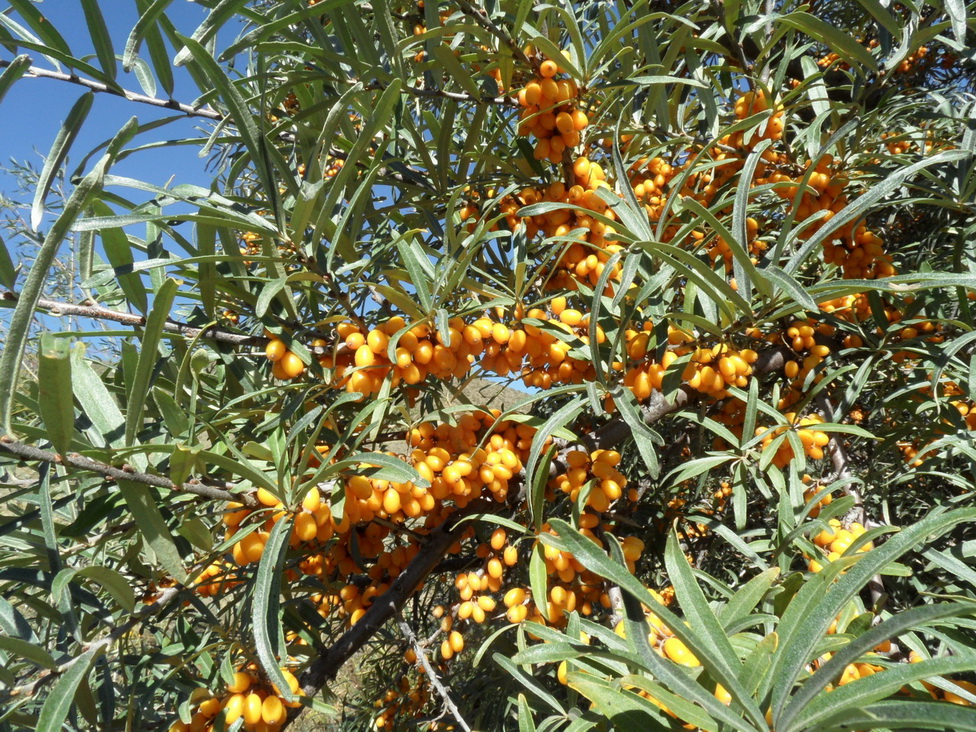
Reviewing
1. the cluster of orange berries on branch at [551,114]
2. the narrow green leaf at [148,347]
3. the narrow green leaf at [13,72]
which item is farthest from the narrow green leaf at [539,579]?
the narrow green leaf at [13,72]

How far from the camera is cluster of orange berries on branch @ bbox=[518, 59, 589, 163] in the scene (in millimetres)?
911

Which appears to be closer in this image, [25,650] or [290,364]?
[25,650]

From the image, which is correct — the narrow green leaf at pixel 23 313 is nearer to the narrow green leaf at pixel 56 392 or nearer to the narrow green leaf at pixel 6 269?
the narrow green leaf at pixel 56 392

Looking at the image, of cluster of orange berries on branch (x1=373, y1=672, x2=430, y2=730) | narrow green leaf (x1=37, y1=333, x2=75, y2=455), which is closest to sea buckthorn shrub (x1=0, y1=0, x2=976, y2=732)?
narrow green leaf (x1=37, y1=333, x2=75, y2=455)

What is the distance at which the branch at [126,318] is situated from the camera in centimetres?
73

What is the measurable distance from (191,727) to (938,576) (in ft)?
4.41

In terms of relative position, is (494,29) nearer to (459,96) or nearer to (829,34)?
(459,96)

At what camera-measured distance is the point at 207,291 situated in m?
0.81

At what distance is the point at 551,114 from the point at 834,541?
838 millimetres

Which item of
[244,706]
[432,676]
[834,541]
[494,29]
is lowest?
[432,676]

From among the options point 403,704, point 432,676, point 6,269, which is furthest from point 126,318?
point 403,704

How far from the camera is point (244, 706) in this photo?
0.79 meters

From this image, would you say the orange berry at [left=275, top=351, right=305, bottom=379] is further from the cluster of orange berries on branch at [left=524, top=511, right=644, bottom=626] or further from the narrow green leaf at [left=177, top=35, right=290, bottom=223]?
the cluster of orange berries on branch at [left=524, top=511, right=644, bottom=626]

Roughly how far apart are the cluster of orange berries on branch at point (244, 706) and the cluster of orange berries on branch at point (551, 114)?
92 centimetres
